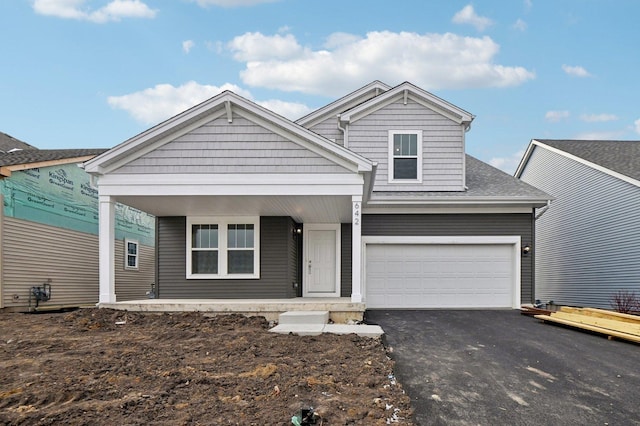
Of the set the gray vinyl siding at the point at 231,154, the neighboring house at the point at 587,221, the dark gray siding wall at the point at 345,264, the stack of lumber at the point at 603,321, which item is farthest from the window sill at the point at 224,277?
the neighboring house at the point at 587,221

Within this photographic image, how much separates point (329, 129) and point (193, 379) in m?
9.57

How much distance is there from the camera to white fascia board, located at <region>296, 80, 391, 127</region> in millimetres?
12664

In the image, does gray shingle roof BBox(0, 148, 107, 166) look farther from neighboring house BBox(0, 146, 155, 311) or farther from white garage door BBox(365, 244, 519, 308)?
white garage door BBox(365, 244, 519, 308)

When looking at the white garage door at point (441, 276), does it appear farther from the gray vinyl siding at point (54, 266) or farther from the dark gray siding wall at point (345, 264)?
the gray vinyl siding at point (54, 266)

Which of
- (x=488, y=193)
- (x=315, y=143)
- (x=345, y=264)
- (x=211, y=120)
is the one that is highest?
(x=211, y=120)

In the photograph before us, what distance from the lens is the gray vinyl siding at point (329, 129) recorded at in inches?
501

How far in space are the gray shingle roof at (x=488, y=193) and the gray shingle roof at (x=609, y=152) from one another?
10.2 feet

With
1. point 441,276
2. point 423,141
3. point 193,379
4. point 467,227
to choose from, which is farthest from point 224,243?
point 193,379

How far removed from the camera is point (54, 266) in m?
13.4

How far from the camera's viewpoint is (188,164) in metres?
8.60

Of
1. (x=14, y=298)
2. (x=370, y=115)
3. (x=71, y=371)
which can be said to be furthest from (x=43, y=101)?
(x=71, y=371)

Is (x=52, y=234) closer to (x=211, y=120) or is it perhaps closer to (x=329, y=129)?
(x=211, y=120)

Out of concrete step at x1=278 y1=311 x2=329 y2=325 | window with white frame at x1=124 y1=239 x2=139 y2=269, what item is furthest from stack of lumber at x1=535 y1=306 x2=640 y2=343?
window with white frame at x1=124 y1=239 x2=139 y2=269

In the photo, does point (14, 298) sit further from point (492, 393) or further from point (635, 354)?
A: point (635, 354)
